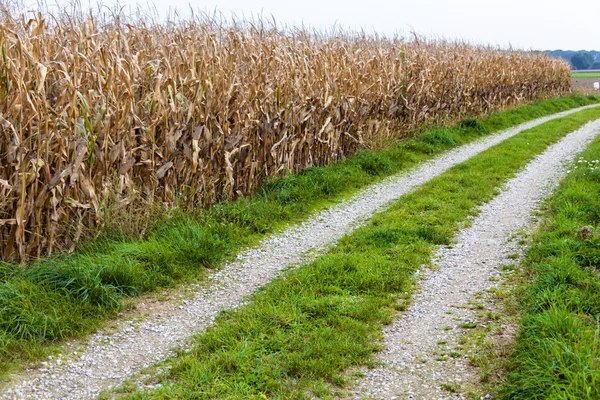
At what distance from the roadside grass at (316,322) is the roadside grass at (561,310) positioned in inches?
→ 49.5

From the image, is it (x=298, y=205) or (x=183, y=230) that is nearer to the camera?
(x=183, y=230)

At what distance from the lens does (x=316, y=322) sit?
18.6 feet

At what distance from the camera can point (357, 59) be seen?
15.2 m

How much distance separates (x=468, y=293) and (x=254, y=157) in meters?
5.15

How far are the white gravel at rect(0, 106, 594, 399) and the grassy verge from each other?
0.87 feet

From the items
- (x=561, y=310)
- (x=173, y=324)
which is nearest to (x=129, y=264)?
(x=173, y=324)

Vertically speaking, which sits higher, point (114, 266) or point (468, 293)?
point (114, 266)

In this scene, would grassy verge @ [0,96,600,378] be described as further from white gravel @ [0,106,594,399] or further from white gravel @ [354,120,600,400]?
white gravel @ [354,120,600,400]

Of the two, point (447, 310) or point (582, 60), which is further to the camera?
point (582, 60)

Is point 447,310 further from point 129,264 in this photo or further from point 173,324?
point 129,264

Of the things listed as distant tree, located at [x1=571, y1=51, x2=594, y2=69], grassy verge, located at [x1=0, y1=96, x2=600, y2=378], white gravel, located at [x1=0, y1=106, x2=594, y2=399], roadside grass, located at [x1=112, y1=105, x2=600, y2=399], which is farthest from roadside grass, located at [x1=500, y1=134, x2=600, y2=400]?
distant tree, located at [x1=571, y1=51, x2=594, y2=69]

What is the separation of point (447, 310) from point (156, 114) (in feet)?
15.7

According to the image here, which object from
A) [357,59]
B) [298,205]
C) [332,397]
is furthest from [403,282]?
[357,59]

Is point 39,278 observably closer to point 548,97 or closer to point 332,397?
point 332,397
